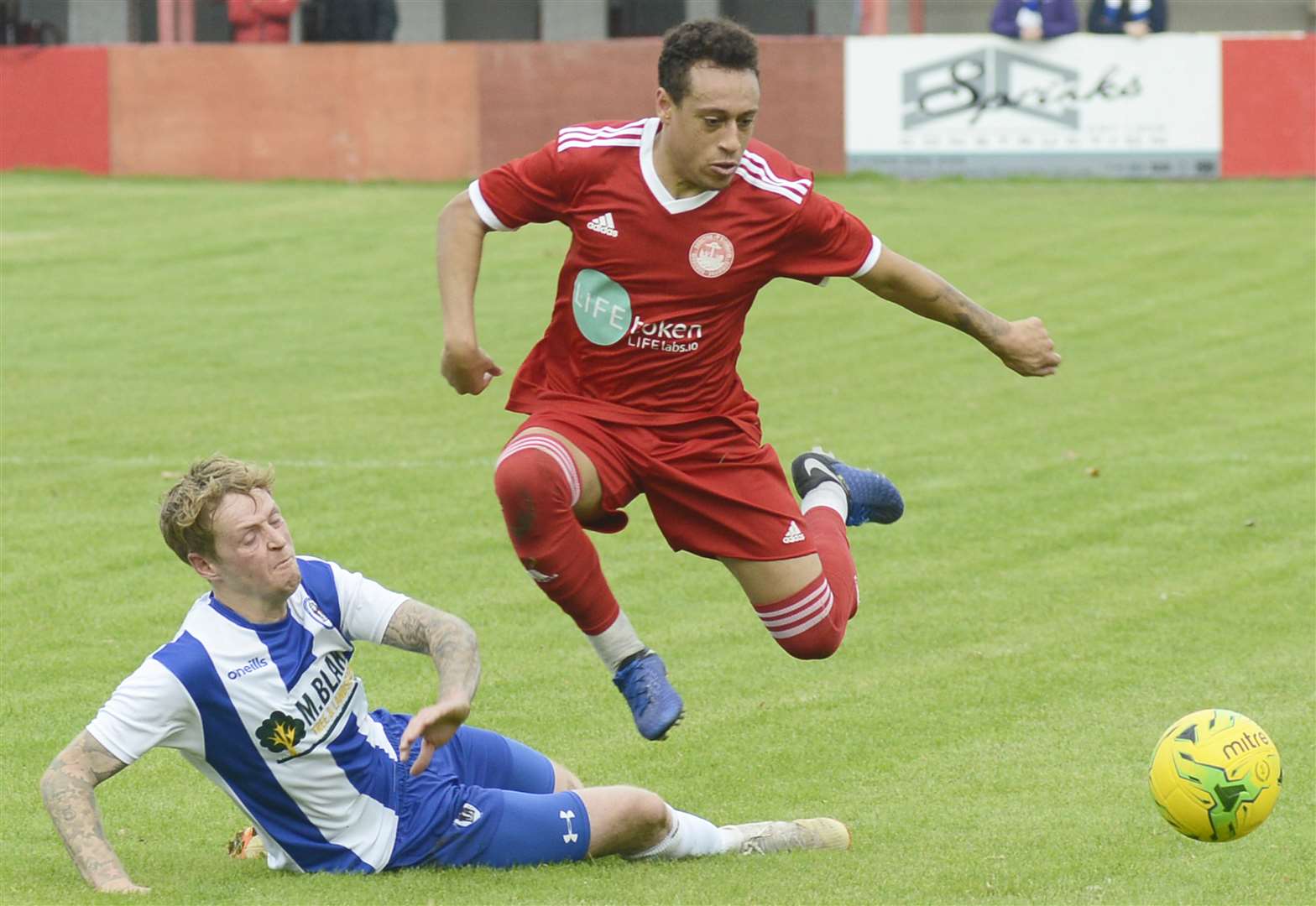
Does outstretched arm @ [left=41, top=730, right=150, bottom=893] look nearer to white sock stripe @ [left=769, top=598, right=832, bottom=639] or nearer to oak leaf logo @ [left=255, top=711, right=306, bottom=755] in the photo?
oak leaf logo @ [left=255, top=711, right=306, bottom=755]

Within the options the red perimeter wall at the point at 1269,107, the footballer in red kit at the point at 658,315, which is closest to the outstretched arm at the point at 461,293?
the footballer in red kit at the point at 658,315

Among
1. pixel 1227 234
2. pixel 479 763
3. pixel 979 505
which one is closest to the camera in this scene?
pixel 479 763

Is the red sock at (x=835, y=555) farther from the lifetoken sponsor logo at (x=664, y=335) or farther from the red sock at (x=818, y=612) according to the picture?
the lifetoken sponsor logo at (x=664, y=335)

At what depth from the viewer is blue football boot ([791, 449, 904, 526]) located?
885 centimetres

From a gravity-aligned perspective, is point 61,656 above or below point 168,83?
below

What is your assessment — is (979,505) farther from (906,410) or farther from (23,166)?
(23,166)

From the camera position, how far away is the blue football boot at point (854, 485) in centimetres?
885

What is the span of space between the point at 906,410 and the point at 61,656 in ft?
28.6

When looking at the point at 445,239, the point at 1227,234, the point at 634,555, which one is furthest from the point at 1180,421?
the point at 445,239

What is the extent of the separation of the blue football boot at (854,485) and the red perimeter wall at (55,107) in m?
21.6

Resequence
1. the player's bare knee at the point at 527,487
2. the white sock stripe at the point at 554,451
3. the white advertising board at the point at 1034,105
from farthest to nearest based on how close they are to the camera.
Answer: the white advertising board at the point at 1034,105, the white sock stripe at the point at 554,451, the player's bare knee at the point at 527,487

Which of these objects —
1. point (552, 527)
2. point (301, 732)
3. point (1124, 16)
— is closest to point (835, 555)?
point (552, 527)

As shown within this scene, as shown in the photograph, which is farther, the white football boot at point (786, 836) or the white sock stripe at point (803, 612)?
the white sock stripe at point (803, 612)

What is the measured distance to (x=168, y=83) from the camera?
91.7 ft
